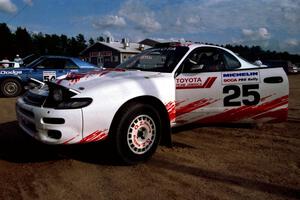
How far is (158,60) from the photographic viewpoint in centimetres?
488

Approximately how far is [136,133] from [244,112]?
1946 mm

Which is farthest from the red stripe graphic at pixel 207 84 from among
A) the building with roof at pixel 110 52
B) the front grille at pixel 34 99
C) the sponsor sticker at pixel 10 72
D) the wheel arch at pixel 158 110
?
the building with roof at pixel 110 52

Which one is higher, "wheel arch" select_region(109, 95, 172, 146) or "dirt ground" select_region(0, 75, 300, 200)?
"wheel arch" select_region(109, 95, 172, 146)

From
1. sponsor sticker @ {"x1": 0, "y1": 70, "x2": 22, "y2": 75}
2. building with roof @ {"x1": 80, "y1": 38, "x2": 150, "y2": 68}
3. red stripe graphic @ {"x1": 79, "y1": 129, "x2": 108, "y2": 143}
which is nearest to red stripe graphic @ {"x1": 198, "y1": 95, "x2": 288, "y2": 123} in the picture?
red stripe graphic @ {"x1": 79, "y1": 129, "x2": 108, "y2": 143}

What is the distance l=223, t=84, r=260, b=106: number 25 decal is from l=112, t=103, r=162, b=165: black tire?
129cm

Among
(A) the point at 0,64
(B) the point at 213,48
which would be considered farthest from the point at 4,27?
(B) the point at 213,48

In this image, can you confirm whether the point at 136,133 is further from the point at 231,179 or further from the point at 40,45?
the point at 40,45

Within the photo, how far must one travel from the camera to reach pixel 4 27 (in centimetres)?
7019

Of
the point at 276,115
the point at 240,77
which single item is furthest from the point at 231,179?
the point at 276,115

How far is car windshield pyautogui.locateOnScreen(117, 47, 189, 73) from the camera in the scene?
468 centimetres

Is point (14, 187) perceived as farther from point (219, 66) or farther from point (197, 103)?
point (219, 66)

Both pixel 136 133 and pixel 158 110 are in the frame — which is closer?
pixel 136 133

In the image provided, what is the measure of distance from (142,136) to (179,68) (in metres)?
1.18

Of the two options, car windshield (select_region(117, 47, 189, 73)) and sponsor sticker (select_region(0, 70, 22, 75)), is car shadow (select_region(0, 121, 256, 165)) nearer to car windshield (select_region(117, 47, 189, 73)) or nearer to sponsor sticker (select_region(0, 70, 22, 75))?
car windshield (select_region(117, 47, 189, 73))
